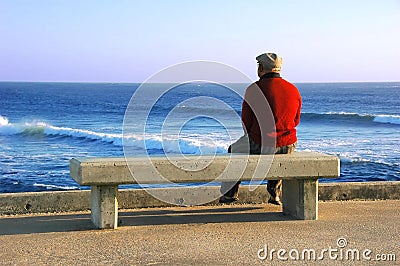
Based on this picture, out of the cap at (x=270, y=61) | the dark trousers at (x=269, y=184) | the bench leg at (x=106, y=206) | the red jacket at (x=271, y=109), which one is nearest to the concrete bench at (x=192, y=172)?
the bench leg at (x=106, y=206)

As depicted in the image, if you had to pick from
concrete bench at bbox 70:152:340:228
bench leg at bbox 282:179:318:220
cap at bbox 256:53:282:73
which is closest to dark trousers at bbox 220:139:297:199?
concrete bench at bbox 70:152:340:228

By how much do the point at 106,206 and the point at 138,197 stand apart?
4.28 ft

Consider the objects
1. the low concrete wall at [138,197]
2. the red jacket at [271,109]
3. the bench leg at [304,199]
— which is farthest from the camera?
the low concrete wall at [138,197]

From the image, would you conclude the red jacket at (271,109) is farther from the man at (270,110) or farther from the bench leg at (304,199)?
the bench leg at (304,199)

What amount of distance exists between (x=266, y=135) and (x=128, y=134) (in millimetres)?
23481

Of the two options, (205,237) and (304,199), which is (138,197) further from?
(304,199)

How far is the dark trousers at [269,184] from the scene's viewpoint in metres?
6.71

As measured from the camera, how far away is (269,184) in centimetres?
709

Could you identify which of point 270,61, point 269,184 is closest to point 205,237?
point 269,184

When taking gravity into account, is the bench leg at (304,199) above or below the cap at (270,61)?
below

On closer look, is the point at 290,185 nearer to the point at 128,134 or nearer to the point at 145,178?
the point at 145,178

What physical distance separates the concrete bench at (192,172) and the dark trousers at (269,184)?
0.61 ft

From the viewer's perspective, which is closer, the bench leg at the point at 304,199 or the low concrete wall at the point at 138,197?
the bench leg at the point at 304,199

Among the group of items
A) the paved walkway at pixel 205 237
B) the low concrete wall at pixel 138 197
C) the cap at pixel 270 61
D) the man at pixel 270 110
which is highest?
the cap at pixel 270 61
